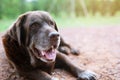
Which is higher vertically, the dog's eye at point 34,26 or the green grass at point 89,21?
the dog's eye at point 34,26

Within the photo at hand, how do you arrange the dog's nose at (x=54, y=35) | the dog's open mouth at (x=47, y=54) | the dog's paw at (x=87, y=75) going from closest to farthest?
1. the dog's nose at (x=54, y=35)
2. the dog's open mouth at (x=47, y=54)
3. the dog's paw at (x=87, y=75)

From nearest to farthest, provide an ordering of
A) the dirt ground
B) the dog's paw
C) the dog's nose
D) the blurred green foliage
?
1. the dog's nose
2. the dog's paw
3. the dirt ground
4. the blurred green foliage

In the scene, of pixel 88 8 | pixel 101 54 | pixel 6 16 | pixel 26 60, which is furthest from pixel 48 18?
pixel 88 8

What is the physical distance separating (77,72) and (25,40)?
2.32 ft

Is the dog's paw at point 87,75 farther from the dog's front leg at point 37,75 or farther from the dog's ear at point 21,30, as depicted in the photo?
the dog's ear at point 21,30

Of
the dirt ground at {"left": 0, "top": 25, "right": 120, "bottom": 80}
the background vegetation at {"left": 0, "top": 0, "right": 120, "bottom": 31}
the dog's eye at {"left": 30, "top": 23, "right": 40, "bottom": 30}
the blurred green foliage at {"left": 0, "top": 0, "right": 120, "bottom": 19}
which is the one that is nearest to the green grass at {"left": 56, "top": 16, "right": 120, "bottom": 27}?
the background vegetation at {"left": 0, "top": 0, "right": 120, "bottom": 31}

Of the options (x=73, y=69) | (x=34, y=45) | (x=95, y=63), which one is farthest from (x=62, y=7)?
(x=34, y=45)

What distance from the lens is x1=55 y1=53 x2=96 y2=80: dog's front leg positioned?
3492 mm

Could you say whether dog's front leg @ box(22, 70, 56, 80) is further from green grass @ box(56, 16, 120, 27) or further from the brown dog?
green grass @ box(56, 16, 120, 27)

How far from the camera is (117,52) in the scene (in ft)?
16.2

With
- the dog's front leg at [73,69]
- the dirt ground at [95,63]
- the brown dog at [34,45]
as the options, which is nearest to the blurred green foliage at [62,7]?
the dirt ground at [95,63]

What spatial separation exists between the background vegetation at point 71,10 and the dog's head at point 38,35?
5090mm

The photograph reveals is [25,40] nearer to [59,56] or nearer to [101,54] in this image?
[59,56]

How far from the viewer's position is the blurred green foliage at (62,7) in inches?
353
